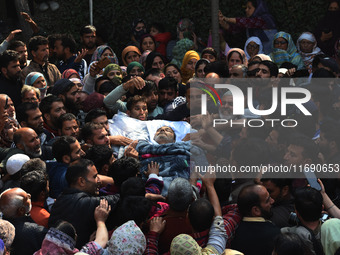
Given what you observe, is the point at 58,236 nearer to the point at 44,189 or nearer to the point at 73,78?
the point at 44,189

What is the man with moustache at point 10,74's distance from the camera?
8773 millimetres

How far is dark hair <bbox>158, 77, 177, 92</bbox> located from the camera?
8.59 metres

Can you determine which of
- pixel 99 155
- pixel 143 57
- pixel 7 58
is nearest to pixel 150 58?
pixel 143 57

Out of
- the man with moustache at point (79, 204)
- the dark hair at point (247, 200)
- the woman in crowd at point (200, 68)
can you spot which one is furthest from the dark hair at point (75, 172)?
the woman in crowd at point (200, 68)

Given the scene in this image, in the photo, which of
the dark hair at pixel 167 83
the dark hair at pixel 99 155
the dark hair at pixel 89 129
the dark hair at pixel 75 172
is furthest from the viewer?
the dark hair at pixel 167 83

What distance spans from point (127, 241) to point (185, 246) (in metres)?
0.46

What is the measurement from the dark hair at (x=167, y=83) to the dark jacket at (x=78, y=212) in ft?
9.74

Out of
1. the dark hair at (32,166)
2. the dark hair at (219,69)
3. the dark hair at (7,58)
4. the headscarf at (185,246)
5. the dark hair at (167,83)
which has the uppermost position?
the dark hair at (7,58)

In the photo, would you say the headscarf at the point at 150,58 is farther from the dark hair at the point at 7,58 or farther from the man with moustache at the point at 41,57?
the dark hair at the point at 7,58

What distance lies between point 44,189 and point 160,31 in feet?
20.9

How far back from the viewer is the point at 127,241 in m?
5.34

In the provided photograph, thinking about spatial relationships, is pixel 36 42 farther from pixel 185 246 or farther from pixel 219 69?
pixel 185 246

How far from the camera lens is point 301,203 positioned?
5.73 m

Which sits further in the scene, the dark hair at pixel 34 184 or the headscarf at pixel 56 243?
the dark hair at pixel 34 184
